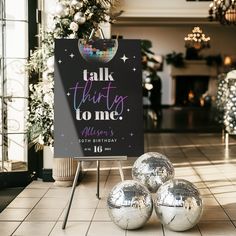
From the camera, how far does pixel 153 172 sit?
4.80 meters

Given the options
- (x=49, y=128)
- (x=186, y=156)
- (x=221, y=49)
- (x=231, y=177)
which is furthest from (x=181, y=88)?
(x=49, y=128)

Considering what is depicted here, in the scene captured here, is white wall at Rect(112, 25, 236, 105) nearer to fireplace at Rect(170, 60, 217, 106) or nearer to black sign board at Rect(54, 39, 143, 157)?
fireplace at Rect(170, 60, 217, 106)

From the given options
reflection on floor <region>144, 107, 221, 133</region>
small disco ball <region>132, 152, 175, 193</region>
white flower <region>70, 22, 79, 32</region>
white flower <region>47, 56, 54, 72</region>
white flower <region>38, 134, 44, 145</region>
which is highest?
white flower <region>70, 22, 79, 32</region>

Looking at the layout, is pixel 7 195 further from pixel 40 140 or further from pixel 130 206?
pixel 130 206

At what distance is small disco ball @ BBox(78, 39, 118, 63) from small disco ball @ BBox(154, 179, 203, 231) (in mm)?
1175

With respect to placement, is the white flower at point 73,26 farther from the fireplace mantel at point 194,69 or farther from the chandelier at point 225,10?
the fireplace mantel at point 194,69

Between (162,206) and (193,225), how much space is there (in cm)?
30

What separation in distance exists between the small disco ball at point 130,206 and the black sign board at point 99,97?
12.2 inches

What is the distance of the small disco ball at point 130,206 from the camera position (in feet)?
12.5

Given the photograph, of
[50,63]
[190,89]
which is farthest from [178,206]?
[190,89]

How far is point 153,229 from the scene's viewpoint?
13.1ft

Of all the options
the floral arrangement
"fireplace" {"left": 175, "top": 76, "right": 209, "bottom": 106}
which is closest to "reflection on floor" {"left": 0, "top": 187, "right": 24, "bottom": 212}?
the floral arrangement

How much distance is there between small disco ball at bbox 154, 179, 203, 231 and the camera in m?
3.81

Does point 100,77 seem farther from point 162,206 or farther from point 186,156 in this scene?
point 186,156
